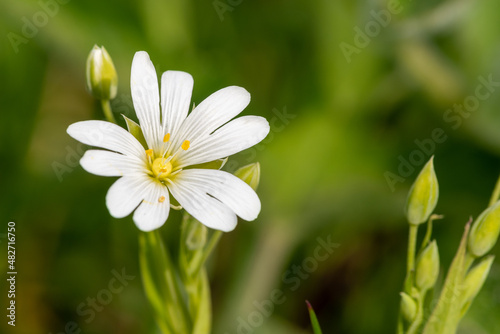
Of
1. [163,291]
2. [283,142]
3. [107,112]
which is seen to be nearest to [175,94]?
[107,112]

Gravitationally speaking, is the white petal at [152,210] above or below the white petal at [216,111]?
Result: below

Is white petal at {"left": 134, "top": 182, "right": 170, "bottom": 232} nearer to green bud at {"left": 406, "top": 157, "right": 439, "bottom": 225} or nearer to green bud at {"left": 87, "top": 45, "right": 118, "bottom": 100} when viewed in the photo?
green bud at {"left": 87, "top": 45, "right": 118, "bottom": 100}

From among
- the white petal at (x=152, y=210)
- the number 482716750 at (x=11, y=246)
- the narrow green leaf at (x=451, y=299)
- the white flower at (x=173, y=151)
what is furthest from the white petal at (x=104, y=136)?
the number 482716750 at (x=11, y=246)

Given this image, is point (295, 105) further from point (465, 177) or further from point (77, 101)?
point (77, 101)

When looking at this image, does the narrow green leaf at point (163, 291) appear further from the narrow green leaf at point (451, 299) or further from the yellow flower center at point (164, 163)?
the narrow green leaf at point (451, 299)

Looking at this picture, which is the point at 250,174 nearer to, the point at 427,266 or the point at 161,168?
the point at 161,168

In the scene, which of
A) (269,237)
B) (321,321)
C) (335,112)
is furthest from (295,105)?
(321,321)
